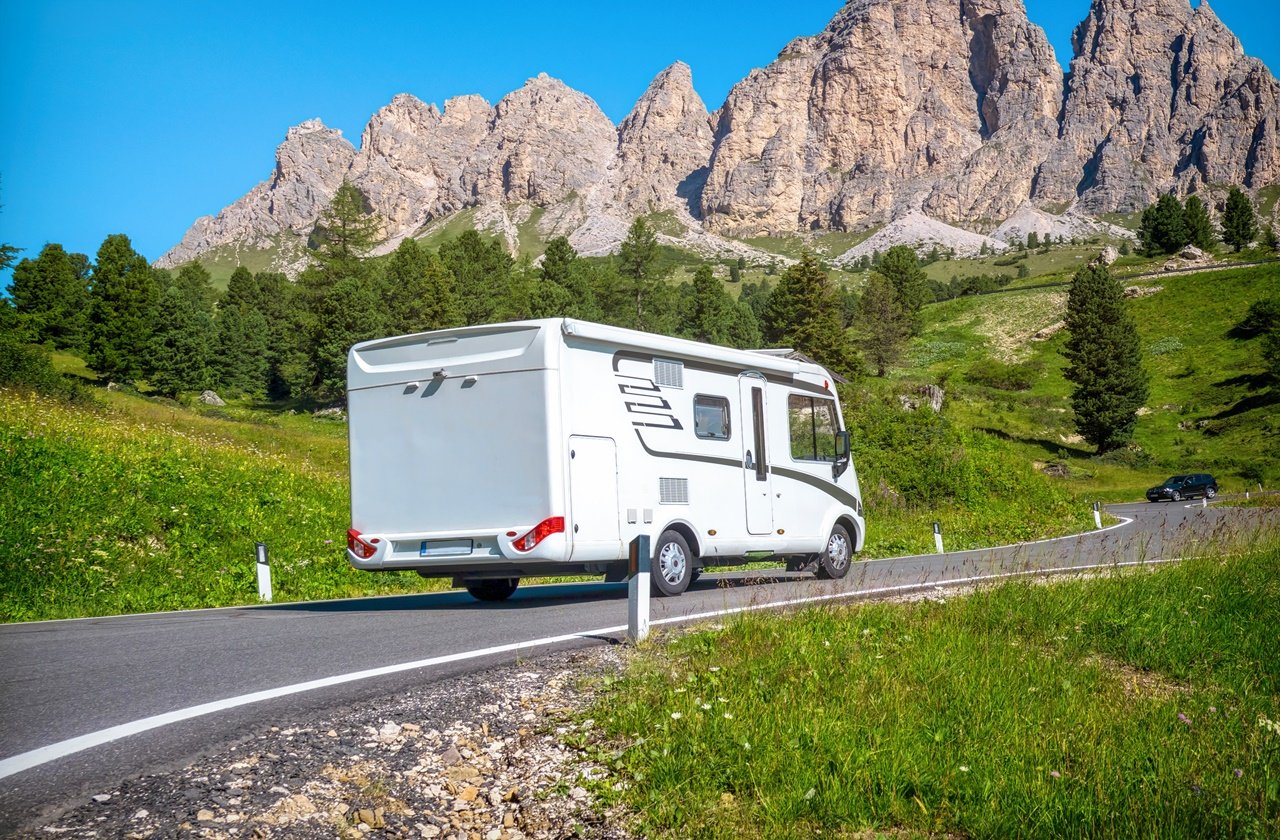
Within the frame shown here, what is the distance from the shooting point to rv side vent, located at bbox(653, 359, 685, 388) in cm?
1163

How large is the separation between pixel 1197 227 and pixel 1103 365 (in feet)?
194

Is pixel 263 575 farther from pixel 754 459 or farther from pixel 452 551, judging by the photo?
pixel 754 459

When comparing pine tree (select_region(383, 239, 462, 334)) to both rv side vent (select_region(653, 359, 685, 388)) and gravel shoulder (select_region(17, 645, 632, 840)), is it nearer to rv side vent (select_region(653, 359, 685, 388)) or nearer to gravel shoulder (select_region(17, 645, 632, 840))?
rv side vent (select_region(653, 359, 685, 388))

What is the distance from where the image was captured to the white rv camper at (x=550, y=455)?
33.9ft

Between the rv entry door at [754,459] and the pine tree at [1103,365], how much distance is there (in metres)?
52.9

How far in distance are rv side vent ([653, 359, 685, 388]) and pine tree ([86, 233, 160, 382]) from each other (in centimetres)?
5862

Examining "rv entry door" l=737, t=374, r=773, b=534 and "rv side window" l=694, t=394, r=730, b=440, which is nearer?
"rv side window" l=694, t=394, r=730, b=440

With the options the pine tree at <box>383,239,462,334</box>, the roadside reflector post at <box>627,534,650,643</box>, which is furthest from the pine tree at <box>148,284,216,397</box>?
the roadside reflector post at <box>627,534,650,643</box>

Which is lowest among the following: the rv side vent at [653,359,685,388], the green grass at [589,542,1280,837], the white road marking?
the green grass at [589,542,1280,837]

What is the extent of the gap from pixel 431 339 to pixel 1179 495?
140 feet

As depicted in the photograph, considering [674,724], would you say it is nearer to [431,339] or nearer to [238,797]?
[238,797]

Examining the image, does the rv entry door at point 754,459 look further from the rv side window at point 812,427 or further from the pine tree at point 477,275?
the pine tree at point 477,275

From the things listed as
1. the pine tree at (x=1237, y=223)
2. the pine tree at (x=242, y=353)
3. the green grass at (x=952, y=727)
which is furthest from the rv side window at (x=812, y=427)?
the pine tree at (x=1237, y=223)

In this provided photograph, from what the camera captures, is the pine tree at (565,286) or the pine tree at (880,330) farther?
the pine tree at (880,330)
